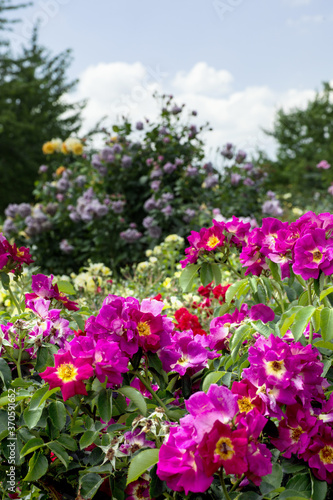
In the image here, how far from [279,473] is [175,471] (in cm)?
25

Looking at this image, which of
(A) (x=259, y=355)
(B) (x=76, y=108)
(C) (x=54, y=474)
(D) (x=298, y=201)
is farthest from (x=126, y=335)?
(B) (x=76, y=108)

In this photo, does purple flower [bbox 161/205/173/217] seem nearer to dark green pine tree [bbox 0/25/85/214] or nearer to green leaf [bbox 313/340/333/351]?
green leaf [bbox 313/340/333/351]

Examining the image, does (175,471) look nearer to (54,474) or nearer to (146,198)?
(54,474)

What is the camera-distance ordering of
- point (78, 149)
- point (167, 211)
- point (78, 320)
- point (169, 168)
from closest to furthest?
point (78, 320) < point (167, 211) < point (169, 168) < point (78, 149)

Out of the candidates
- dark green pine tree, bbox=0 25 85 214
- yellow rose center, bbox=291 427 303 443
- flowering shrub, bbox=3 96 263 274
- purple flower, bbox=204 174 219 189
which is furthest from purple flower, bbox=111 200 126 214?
dark green pine tree, bbox=0 25 85 214

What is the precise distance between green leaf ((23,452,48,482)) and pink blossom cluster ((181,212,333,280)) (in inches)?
29.6

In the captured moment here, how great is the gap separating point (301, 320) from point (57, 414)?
586mm

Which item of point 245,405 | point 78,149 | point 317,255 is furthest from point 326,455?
point 78,149

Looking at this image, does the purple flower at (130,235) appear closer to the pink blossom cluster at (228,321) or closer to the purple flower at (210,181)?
the purple flower at (210,181)

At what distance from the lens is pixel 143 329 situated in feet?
3.81

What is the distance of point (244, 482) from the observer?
101 cm

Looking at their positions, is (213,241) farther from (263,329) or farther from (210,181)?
(210,181)

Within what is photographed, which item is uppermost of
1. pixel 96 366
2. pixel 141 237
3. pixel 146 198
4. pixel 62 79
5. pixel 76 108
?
pixel 62 79

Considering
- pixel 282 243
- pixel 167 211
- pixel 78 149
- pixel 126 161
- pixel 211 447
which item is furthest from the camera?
pixel 78 149
